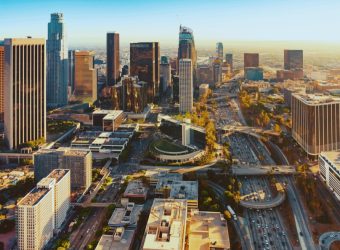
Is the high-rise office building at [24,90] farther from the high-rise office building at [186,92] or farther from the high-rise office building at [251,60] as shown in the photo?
the high-rise office building at [251,60]

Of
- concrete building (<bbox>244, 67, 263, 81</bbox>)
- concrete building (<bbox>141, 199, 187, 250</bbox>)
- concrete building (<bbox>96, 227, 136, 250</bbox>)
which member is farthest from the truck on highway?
concrete building (<bbox>244, 67, 263, 81</bbox>)

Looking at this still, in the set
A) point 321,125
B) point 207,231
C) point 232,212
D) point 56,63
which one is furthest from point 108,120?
point 207,231

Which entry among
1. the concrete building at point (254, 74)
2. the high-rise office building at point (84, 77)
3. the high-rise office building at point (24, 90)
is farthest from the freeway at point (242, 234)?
the concrete building at point (254, 74)

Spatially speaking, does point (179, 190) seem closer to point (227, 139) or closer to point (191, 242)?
point (191, 242)

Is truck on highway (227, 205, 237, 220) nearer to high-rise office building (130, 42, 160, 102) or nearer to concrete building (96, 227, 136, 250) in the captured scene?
concrete building (96, 227, 136, 250)

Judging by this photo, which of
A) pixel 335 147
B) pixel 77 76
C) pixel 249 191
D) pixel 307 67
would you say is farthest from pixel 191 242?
pixel 307 67
